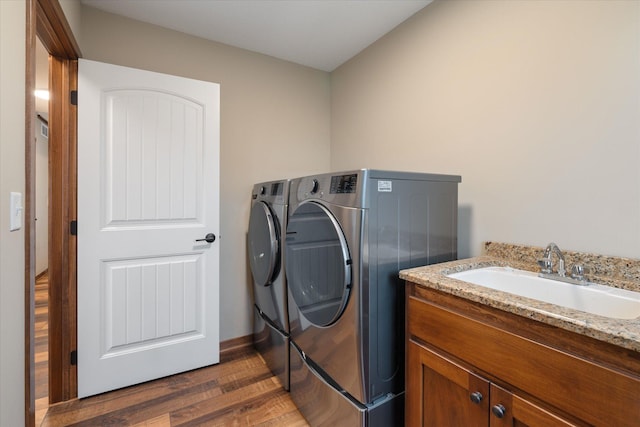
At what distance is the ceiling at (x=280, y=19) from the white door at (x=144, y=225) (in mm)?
436

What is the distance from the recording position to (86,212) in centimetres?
174

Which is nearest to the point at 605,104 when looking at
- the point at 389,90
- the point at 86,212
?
the point at 389,90

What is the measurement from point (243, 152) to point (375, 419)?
6.50 ft

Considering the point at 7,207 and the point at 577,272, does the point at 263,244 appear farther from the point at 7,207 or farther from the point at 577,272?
the point at 577,272

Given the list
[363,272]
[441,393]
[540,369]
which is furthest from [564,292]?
[363,272]

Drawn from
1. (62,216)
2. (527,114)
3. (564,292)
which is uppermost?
(527,114)

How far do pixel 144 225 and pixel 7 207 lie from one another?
1024mm

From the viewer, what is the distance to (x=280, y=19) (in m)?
2.00

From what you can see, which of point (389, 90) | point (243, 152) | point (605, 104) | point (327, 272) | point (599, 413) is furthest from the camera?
point (243, 152)

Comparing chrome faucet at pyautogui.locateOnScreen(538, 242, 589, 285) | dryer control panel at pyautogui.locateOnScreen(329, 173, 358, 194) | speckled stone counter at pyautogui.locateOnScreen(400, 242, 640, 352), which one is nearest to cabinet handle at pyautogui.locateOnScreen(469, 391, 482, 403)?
speckled stone counter at pyautogui.locateOnScreen(400, 242, 640, 352)

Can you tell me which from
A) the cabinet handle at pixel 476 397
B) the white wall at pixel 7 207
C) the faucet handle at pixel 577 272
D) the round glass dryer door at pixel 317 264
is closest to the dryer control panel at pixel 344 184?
the round glass dryer door at pixel 317 264

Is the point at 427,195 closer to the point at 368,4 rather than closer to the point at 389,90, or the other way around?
the point at 389,90

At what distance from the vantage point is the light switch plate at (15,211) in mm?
912

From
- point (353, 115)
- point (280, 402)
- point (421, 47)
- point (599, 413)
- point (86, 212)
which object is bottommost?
point (280, 402)
